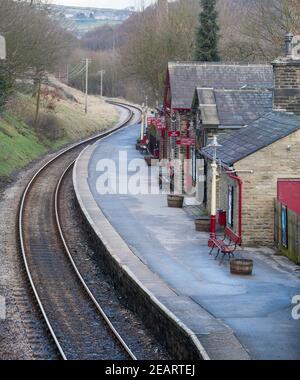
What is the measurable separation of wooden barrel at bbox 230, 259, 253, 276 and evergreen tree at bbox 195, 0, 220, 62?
37699 millimetres

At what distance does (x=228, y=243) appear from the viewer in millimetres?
25344

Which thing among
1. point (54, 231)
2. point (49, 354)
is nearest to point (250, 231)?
point (54, 231)

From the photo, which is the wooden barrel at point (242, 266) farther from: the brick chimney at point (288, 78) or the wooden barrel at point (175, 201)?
the wooden barrel at point (175, 201)

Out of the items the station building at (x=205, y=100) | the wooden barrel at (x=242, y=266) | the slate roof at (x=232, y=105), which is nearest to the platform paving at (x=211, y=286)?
the wooden barrel at (x=242, y=266)

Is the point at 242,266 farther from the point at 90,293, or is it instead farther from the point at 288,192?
the point at 288,192

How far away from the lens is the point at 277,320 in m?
16.7

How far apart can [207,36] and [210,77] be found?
16569mm

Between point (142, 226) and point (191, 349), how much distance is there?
14162mm

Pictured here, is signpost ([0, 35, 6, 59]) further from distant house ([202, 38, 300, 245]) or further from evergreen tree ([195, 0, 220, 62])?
distant house ([202, 38, 300, 245])

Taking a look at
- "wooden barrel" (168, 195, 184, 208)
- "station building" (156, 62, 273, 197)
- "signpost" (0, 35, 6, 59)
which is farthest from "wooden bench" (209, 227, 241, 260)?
"signpost" (0, 35, 6, 59)

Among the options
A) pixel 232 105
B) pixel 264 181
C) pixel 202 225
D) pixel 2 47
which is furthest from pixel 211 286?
pixel 2 47

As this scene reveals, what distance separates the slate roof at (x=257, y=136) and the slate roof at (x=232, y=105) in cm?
→ 339

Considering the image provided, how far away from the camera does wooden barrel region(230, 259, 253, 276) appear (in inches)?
818

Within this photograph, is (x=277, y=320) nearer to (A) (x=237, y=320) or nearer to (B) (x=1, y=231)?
(A) (x=237, y=320)
